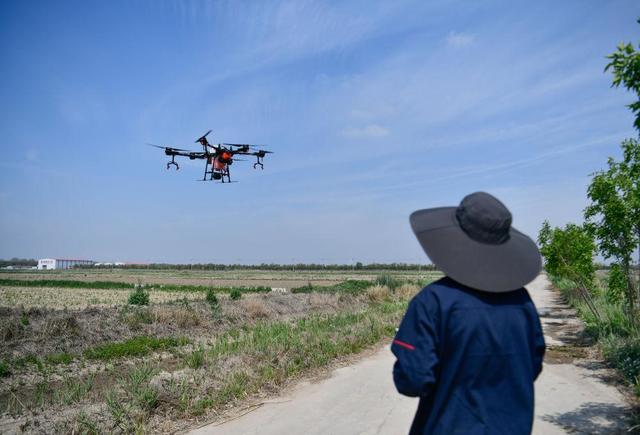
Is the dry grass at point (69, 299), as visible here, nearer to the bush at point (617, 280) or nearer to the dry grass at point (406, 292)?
the dry grass at point (406, 292)

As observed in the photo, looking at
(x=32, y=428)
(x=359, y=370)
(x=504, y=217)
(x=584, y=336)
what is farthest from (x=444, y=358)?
(x=584, y=336)

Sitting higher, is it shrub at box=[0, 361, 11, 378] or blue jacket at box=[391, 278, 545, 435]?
blue jacket at box=[391, 278, 545, 435]

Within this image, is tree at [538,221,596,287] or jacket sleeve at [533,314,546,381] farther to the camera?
tree at [538,221,596,287]

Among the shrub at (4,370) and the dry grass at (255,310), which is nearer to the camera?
the shrub at (4,370)

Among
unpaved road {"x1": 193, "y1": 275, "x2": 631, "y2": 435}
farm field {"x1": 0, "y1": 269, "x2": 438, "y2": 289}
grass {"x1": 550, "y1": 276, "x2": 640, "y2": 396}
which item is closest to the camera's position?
unpaved road {"x1": 193, "y1": 275, "x2": 631, "y2": 435}

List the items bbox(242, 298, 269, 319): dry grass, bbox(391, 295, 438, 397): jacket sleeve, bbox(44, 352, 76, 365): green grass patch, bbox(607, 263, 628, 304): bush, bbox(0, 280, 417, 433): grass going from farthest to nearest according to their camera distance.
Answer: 1. bbox(242, 298, 269, 319): dry grass
2. bbox(44, 352, 76, 365): green grass patch
3. bbox(607, 263, 628, 304): bush
4. bbox(0, 280, 417, 433): grass
5. bbox(391, 295, 438, 397): jacket sleeve

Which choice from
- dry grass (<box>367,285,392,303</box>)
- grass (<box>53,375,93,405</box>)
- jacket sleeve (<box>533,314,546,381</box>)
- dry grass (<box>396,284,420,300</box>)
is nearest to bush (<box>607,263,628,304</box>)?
jacket sleeve (<box>533,314,546,381</box>)

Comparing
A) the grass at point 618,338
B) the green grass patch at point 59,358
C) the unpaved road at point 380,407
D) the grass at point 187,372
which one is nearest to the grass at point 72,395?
the grass at point 187,372

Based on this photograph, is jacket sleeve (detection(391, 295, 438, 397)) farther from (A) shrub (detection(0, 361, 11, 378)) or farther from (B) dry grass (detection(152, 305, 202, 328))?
(B) dry grass (detection(152, 305, 202, 328))

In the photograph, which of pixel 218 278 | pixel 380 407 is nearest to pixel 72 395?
pixel 380 407

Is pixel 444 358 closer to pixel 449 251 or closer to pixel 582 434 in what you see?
pixel 449 251

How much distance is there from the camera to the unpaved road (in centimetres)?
Result: 593

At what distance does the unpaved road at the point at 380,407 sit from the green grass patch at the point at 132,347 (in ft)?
17.9

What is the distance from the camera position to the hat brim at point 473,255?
2285mm
